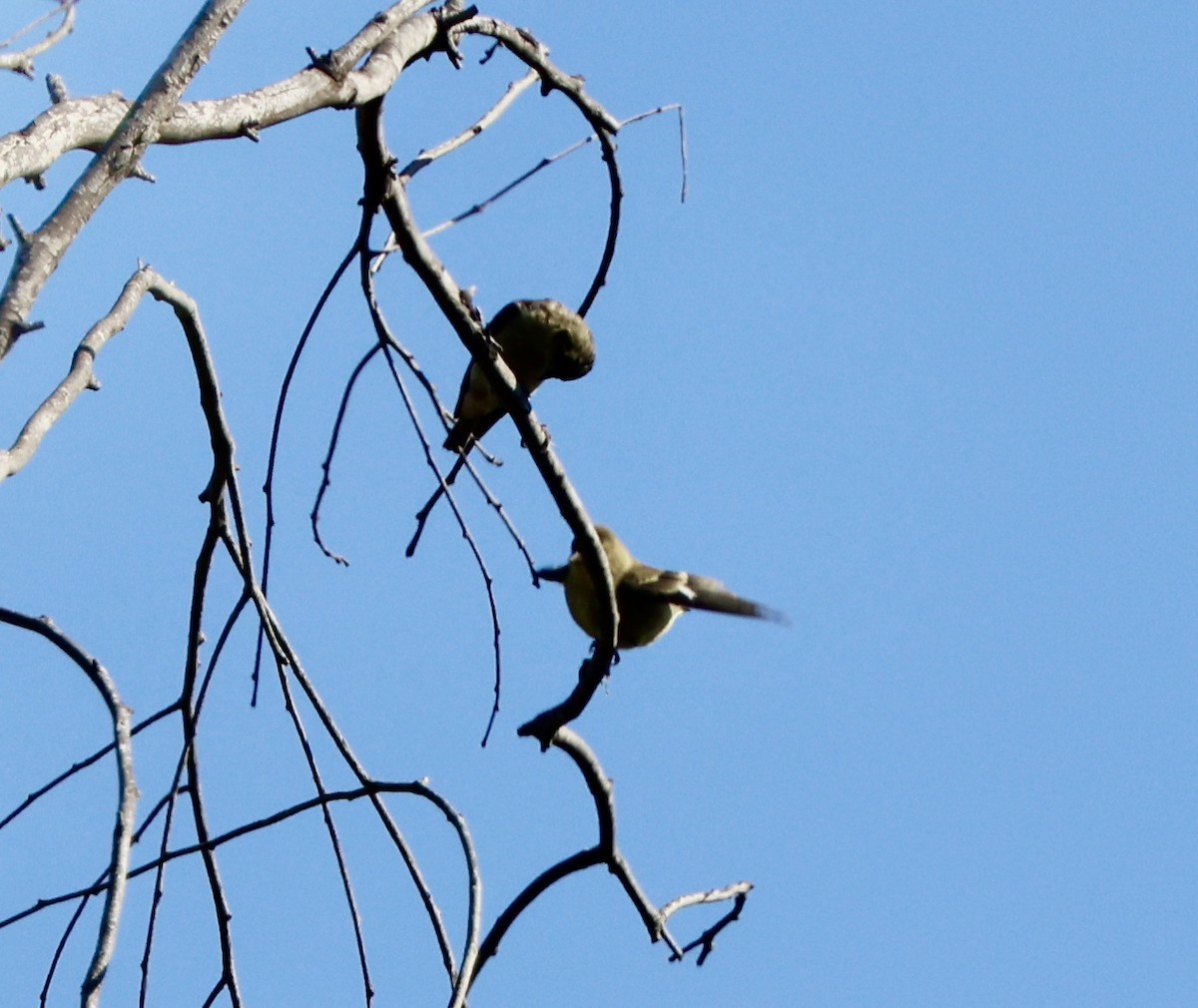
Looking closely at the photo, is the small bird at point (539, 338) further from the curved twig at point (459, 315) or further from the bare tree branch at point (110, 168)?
the bare tree branch at point (110, 168)

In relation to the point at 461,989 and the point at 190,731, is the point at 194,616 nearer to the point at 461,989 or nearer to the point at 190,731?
the point at 190,731

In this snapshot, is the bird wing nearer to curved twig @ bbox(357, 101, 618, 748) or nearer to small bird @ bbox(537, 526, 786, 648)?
small bird @ bbox(537, 526, 786, 648)

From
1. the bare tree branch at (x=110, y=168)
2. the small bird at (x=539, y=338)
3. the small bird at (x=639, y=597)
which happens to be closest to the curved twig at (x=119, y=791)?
the bare tree branch at (x=110, y=168)

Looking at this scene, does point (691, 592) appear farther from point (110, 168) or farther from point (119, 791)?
point (110, 168)

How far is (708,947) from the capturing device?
3395 millimetres

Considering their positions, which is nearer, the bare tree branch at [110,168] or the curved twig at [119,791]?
the bare tree branch at [110,168]

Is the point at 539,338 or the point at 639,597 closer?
the point at 639,597

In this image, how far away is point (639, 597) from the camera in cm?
436

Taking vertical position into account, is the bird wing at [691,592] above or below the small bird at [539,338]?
below

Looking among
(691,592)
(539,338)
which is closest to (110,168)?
(691,592)

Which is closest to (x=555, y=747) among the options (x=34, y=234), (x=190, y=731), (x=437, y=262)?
(x=190, y=731)

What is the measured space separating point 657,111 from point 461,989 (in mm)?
2466

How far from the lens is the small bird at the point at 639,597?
4.18m

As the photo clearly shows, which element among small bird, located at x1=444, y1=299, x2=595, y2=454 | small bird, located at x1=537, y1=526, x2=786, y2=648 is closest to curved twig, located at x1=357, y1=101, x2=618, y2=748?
small bird, located at x1=537, y1=526, x2=786, y2=648
